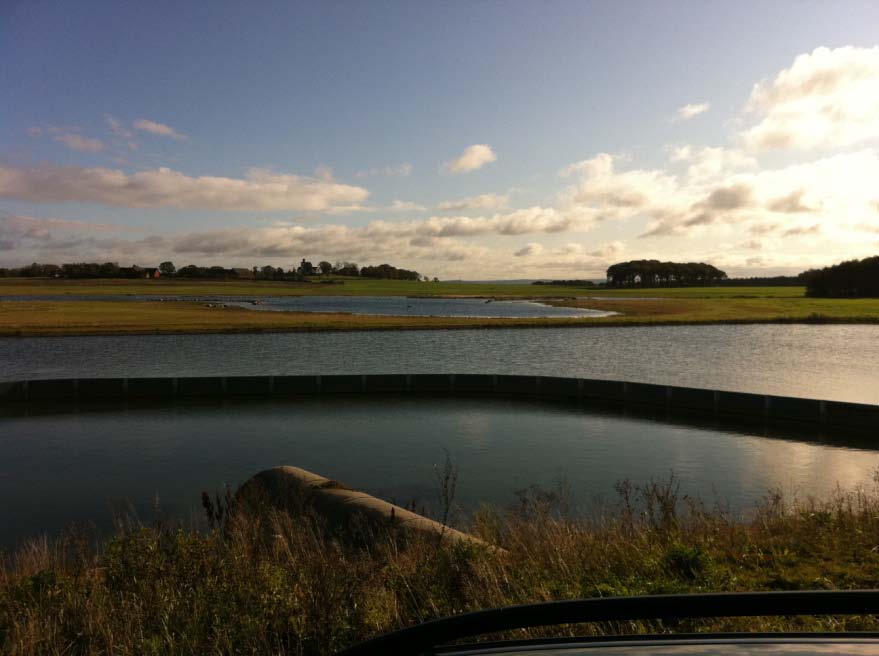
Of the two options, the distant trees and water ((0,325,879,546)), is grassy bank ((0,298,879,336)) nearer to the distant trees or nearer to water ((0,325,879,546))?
water ((0,325,879,546))

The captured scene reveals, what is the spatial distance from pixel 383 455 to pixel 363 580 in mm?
13757

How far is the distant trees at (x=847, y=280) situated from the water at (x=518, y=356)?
70774mm

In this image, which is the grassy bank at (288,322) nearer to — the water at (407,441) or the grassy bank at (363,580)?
the water at (407,441)

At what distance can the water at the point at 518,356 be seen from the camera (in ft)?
124

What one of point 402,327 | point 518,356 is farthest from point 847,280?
point 518,356

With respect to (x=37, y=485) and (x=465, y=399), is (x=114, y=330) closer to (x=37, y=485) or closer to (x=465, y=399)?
(x=465, y=399)

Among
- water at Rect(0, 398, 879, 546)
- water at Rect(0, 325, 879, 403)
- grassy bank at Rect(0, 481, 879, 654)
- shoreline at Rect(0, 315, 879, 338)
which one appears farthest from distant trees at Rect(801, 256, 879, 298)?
grassy bank at Rect(0, 481, 879, 654)

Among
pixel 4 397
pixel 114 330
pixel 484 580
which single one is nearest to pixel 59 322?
pixel 114 330

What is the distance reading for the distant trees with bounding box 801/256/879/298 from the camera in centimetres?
12250

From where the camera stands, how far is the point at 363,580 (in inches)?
269

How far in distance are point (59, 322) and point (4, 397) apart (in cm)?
4195

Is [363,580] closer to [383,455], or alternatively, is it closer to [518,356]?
[383,455]

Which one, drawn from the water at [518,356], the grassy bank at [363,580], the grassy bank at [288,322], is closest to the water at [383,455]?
the grassy bank at [363,580]

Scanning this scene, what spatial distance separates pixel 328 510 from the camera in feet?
35.2
